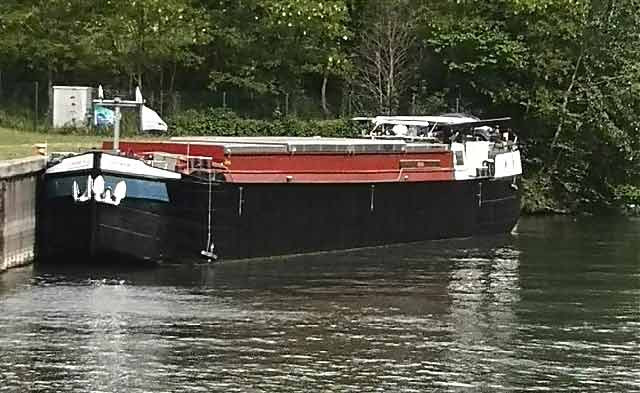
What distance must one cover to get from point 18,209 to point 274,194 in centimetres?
673

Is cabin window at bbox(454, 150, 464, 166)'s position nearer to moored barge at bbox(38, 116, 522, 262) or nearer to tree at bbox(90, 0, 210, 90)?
moored barge at bbox(38, 116, 522, 262)

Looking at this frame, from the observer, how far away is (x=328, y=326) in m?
26.3

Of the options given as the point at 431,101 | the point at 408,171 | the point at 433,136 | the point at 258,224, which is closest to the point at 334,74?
the point at 431,101

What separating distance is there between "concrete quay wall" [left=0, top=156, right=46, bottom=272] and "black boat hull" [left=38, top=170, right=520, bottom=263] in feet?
1.32

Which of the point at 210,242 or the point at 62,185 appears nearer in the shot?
the point at 62,185

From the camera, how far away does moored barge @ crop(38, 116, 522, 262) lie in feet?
110

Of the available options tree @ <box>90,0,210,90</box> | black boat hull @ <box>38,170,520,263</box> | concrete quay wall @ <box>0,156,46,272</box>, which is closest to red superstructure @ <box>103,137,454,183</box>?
black boat hull @ <box>38,170,520,263</box>

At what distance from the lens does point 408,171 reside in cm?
4116

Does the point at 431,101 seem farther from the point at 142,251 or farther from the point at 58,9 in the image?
the point at 142,251

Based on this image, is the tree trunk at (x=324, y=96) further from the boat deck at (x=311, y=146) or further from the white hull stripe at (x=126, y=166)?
the white hull stripe at (x=126, y=166)

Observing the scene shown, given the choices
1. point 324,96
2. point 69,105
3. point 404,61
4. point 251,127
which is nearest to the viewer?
point 69,105

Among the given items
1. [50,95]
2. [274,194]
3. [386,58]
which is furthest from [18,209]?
[386,58]

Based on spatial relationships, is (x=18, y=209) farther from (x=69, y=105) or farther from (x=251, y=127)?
(x=251, y=127)

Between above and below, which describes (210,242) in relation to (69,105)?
below
